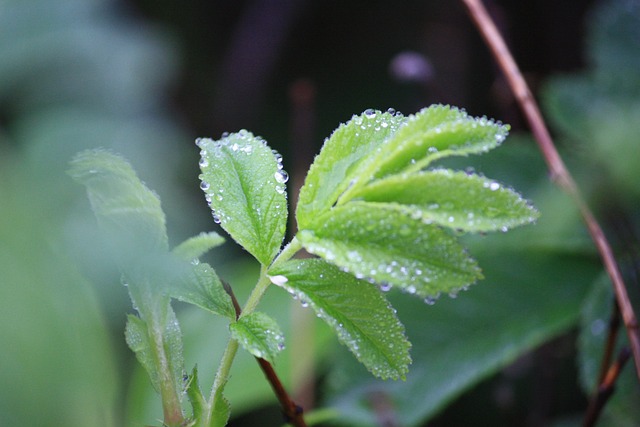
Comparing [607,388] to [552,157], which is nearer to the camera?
[607,388]

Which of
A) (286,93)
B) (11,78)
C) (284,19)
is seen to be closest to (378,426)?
(11,78)

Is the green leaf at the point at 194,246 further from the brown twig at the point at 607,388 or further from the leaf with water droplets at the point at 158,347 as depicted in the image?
the brown twig at the point at 607,388

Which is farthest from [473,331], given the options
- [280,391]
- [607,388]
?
[280,391]

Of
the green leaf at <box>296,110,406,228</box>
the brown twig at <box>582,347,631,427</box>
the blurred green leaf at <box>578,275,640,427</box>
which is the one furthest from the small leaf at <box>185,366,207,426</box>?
the blurred green leaf at <box>578,275,640,427</box>

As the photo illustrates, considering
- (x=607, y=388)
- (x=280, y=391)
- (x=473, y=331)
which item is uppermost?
(x=280, y=391)

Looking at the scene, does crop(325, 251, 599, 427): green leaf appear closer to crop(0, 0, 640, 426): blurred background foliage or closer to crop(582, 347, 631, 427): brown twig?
crop(0, 0, 640, 426): blurred background foliage

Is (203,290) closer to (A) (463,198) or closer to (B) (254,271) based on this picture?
(A) (463,198)
